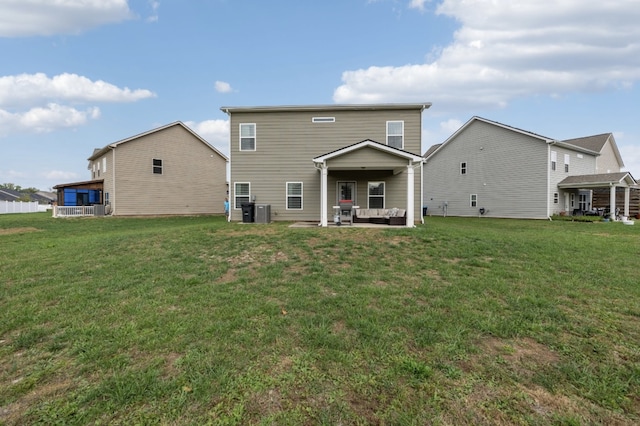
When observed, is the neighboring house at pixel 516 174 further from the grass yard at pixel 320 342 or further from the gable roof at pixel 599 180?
the grass yard at pixel 320 342

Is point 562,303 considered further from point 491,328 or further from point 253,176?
point 253,176

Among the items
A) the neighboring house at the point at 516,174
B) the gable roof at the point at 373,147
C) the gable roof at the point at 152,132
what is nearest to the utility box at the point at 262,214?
the gable roof at the point at 373,147

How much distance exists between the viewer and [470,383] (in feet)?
7.75

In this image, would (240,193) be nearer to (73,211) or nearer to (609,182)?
(73,211)

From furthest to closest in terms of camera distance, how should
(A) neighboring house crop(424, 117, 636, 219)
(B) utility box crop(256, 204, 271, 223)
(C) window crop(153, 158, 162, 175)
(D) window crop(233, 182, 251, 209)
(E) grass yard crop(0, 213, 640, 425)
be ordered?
(C) window crop(153, 158, 162, 175) < (A) neighboring house crop(424, 117, 636, 219) < (D) window crop(233, 182, 251, 209) < (B) utility box crop(256, 204, 271, 223) < (E) grass yard crop(0, 213, 640, 425)

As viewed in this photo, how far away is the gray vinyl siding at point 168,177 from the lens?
67.7 feet

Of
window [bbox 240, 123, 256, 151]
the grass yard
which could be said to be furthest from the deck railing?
the grass yard

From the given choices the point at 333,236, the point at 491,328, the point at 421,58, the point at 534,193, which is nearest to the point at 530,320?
the point at 491,328

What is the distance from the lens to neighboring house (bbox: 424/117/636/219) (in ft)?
64.2

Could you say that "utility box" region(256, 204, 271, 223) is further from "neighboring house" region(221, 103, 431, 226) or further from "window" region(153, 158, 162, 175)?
"window" region(153, 158, 162, 175)

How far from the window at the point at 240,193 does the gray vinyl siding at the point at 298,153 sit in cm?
27

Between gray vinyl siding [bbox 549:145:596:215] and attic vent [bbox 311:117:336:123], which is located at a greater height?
attic vent [bbox 311:117:336:123]

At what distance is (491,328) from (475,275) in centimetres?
215

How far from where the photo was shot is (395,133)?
14.7 metres
